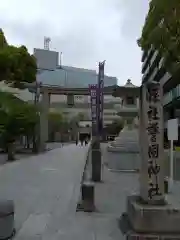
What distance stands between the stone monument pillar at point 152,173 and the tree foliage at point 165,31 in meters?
6.09

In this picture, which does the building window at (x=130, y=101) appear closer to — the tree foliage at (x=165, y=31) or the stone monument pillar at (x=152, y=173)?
the tree foliage at (x=165, y=31)

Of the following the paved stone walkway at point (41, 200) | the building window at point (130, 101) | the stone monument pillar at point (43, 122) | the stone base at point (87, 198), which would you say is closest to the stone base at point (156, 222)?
the paved stone walkway at point (41, 200)

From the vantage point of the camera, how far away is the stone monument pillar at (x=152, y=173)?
23.3 feet

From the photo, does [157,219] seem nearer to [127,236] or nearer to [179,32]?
[127,236]

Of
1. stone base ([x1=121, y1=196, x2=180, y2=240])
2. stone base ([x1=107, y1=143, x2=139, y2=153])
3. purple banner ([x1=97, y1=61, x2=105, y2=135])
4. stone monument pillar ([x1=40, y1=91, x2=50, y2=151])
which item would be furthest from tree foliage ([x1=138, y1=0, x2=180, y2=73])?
stone monument pillar ([x1=40, y1=91, x2=50, y2=151])

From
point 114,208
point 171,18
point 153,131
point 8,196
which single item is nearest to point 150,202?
point 153,131

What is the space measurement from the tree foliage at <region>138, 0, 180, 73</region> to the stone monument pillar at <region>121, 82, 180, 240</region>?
240 inches

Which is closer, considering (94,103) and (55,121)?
(94,103)

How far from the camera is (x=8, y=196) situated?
41.3ft

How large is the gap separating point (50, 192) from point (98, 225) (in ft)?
16.5

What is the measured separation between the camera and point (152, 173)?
7570 mm

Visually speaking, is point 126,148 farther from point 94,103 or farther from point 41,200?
point 41,200

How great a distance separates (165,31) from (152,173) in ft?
25.6

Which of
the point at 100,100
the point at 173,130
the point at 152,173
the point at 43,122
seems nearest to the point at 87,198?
the point at 152,173
